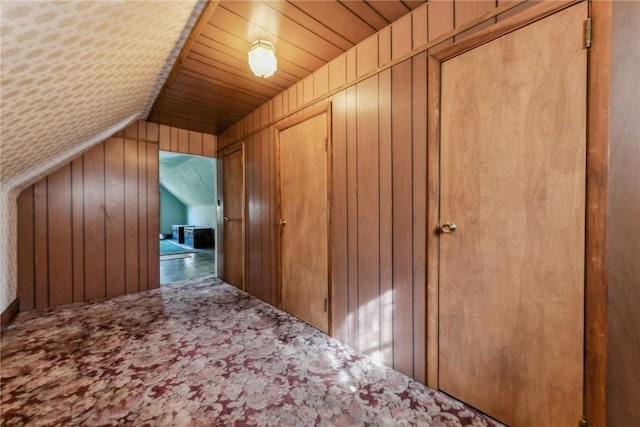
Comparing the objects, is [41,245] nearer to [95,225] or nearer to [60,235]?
[60,235]

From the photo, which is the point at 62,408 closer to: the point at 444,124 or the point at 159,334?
the point at 159,334

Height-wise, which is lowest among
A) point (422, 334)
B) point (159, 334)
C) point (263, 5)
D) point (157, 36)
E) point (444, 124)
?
point (159, 334)

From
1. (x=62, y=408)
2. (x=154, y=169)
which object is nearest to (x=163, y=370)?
(x=62, y=408)

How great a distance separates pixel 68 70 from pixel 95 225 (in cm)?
244

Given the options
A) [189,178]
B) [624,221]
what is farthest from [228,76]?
[189,178]

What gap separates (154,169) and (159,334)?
7.35 feet

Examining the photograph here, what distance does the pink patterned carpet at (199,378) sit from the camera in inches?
52.4

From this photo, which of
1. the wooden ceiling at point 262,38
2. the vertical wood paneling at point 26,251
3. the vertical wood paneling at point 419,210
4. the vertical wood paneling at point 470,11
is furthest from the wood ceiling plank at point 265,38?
the vertical wood paneling at point 26,251

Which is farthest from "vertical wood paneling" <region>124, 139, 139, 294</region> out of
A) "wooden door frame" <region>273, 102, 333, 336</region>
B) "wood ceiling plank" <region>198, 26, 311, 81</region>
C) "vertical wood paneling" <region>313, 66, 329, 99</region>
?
"vertical wood paneling" <region>313, 66, 329, 99</region>

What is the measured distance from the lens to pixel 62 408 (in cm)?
138

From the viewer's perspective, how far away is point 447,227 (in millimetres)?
1457

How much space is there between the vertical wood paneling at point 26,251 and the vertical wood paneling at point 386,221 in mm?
3597

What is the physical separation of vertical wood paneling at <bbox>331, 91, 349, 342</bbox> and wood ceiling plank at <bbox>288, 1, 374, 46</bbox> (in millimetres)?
382

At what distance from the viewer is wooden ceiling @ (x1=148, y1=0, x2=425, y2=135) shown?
1.54 m
